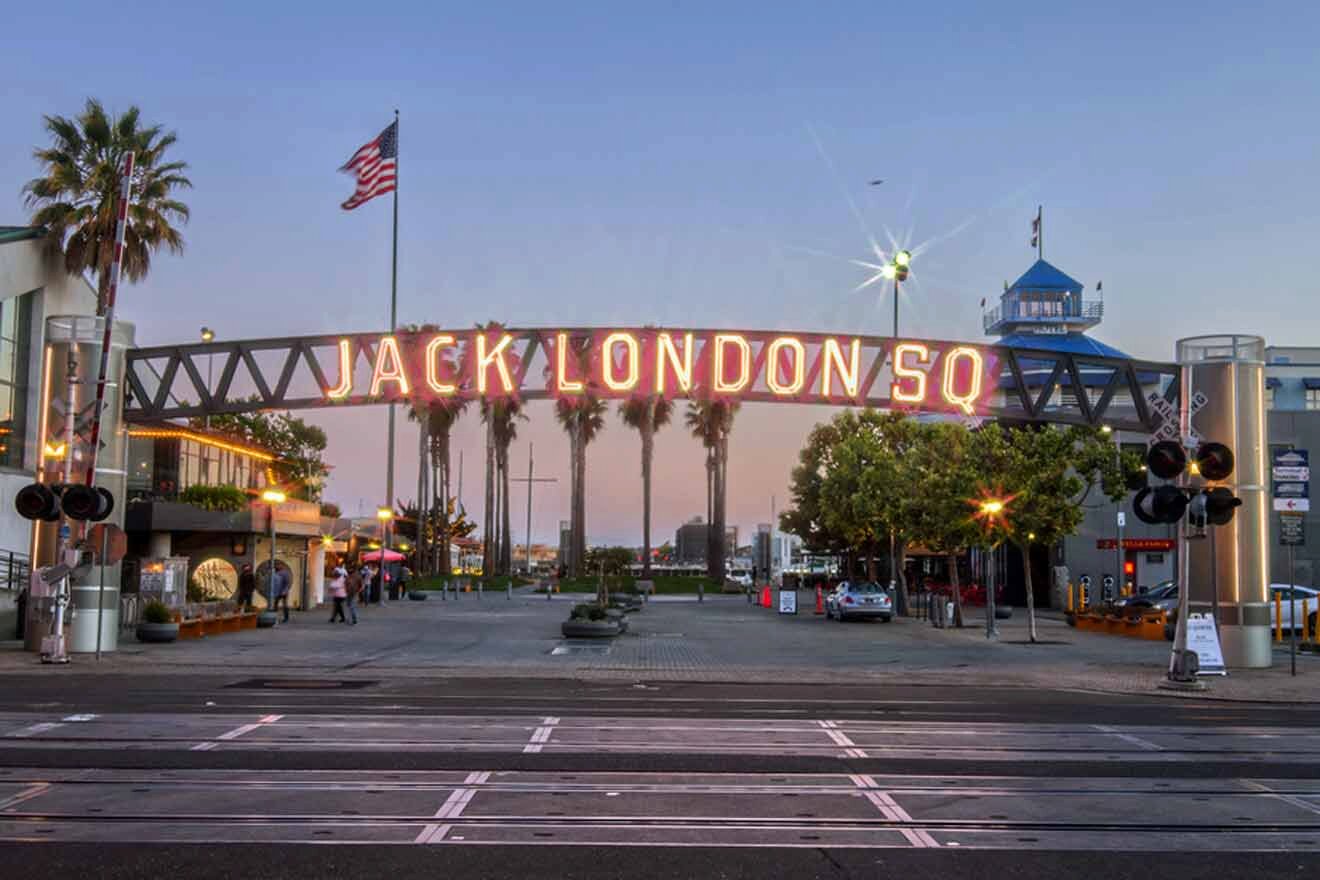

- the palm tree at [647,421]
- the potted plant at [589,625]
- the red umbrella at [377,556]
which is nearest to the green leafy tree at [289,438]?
the red umbrella at [377,556]

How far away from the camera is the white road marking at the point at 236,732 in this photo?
13039 millimetres

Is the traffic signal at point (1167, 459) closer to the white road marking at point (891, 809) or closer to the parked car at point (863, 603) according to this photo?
the white road marking at point (891, 809)

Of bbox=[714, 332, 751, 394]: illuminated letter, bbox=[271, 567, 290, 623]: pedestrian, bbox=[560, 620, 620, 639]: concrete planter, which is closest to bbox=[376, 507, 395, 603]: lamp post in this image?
bbox=[271, 567, 290, 623]: pedestrian

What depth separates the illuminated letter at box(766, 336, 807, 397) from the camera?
28828 mm

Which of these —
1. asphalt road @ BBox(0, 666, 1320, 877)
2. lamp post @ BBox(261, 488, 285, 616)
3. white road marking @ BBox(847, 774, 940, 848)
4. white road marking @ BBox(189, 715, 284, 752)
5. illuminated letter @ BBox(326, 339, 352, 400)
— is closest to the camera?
asphalt road @ BBox(0, 666, 1320, 877)

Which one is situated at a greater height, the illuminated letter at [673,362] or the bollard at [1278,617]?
the illuminated letter at [673,362]

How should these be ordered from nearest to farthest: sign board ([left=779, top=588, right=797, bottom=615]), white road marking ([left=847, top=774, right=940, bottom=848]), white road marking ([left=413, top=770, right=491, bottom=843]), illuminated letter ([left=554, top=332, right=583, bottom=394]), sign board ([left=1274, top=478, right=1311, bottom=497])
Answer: white road marking ([left=413, top=770, right=491, bottom=843]) → white road marking ([left=847, top=774, right=940, bottom=848]) → sign board ([left=1274, top=478, right=1311, bottom=497]) → illuminated letter ([left=554, top=332, right=583, bottom=394]) → sign board ([left=779, top=588, right=797, bottom=615])

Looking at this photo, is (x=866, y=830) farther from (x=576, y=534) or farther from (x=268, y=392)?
(x=576, y=534)

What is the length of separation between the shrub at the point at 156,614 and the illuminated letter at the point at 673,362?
12319mm

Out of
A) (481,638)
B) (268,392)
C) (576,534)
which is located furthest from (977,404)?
(576,534)

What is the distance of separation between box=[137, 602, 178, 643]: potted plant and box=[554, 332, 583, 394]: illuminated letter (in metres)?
10.2

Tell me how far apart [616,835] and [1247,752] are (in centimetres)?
814

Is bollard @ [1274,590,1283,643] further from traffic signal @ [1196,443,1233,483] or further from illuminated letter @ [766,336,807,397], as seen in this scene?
traffic signal @ [1196,443,1233,483]

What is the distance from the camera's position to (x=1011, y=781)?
38.5 feet
